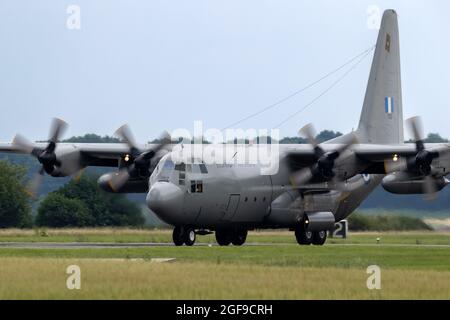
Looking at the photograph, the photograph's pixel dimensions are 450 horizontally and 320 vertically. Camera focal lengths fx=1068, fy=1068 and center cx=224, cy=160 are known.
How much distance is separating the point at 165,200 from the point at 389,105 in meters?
17.3

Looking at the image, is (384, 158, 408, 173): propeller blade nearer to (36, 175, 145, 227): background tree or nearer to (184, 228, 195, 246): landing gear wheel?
(184, 228, 195, 246): landing gear wheel

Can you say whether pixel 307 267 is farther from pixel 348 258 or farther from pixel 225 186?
pixel 225 186

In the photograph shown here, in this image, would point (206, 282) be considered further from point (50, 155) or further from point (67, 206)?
point (67, 206)

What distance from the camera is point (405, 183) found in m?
46.6

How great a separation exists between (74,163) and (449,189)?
43225mm

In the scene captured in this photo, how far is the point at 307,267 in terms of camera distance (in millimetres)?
29719

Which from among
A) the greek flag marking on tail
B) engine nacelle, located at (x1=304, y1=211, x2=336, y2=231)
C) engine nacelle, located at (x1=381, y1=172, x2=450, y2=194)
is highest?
the greek flag marking on tail

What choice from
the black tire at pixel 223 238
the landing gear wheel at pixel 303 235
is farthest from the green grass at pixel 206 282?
the landing gear wheel at pixel 303 235

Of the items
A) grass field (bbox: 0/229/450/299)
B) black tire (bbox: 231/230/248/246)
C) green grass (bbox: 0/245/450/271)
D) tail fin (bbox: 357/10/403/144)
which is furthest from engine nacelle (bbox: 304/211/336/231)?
grass field (bbox: 0/229/450/299)

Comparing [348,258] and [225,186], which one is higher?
[225,186]

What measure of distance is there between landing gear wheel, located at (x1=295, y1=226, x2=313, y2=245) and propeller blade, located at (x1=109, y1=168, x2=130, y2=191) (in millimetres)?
7805

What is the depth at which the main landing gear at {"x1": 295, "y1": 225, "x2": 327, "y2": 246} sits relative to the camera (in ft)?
152
